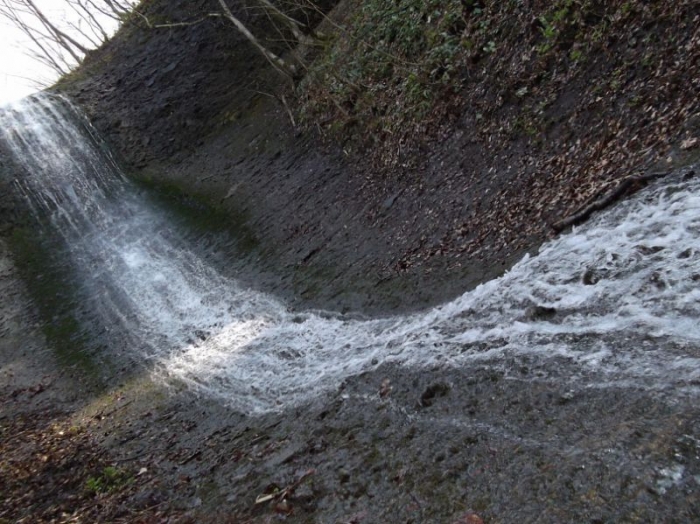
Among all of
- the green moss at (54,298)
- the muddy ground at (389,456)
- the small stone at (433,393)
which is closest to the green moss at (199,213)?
the green moss at (54,298)

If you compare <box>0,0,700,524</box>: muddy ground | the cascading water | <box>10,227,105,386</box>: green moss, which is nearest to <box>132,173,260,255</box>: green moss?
<box>0,0,700,524</box>: muddy ground

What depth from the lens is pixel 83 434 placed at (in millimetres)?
6773

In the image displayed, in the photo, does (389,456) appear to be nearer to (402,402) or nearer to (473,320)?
(402,402)

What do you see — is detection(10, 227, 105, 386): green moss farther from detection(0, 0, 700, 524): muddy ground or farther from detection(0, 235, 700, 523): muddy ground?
detection(0, 235, 700, 523): muddy ground

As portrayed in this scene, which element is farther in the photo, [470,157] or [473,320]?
[470,157]

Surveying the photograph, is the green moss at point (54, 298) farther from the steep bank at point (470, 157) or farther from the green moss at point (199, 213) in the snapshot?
the steep bank at point (470, 157)

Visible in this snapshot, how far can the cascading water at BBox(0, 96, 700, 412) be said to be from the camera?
3.37 meters

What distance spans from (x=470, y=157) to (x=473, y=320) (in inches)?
128

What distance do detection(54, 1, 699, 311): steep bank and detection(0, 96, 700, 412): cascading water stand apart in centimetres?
54

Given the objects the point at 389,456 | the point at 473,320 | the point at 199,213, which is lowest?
the point at 473,320

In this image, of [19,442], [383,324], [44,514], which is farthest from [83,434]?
[383,324]

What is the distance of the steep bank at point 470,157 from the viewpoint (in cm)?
516

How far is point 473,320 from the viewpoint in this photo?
16.1ft

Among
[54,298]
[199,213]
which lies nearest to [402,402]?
[199,213]
